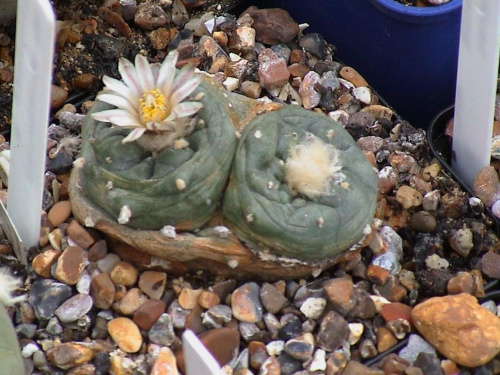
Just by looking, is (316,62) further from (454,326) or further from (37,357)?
(37,357)

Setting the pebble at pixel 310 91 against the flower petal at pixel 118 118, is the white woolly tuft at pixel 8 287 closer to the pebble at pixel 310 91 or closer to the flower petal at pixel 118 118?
the flower petal at pixel 118 118

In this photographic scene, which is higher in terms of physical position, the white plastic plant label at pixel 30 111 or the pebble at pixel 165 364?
the white plastic plant label at pixel 30 111

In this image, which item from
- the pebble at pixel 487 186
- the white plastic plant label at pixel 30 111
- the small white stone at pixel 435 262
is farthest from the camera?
the pebble at pixel 487 186

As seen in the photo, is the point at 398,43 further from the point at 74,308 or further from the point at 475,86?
the point at 74,308

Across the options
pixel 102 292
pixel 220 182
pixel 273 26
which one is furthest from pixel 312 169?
pixel 273 26

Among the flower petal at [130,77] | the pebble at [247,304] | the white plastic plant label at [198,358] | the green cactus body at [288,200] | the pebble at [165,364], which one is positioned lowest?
the pebble at [165,364]

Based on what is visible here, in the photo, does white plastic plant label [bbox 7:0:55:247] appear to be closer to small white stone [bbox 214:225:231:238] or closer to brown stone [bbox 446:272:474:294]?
small white stone [bbox 214:225:231:238]

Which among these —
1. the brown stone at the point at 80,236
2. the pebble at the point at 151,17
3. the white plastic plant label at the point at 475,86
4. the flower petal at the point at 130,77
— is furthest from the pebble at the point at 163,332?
the pebble at the point at 151,17

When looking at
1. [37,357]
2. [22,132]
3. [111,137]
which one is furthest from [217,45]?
[37,357]
